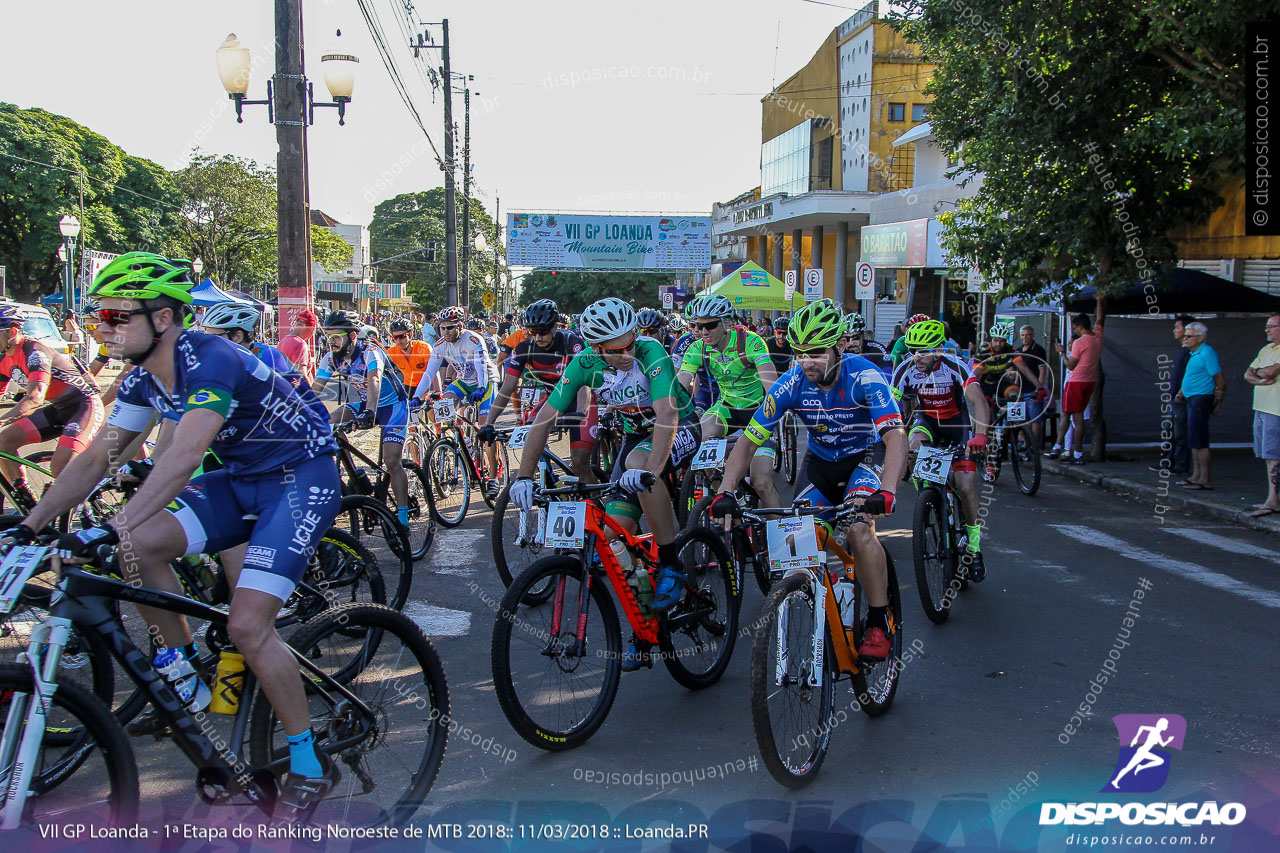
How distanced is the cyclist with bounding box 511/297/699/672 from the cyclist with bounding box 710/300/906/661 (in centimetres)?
51

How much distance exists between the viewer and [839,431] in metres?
5.42

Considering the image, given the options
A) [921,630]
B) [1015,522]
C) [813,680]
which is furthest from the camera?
[1015,522]

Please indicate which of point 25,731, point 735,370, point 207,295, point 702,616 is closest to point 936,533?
point 702,616

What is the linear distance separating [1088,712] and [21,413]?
26.1ft

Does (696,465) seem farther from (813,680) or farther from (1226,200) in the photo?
(1226,200)

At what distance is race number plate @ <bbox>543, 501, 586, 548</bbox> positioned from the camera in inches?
179

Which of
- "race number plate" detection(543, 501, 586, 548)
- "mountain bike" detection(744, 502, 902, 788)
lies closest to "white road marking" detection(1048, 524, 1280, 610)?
"mountain bike" detection(744, 502, 902, 788)

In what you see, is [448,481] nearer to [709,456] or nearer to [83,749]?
[709,456]

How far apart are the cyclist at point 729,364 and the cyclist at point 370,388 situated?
249cm

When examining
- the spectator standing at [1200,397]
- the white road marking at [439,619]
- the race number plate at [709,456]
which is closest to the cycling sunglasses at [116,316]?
the white road marking at [439,619]

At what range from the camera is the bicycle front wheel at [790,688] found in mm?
3922

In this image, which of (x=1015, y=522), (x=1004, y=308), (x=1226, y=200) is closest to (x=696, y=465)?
(x=1015, y=522)

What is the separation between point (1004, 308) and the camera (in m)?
21.6

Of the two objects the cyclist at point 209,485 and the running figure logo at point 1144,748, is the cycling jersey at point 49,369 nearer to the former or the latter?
the cyclist at point 209,485
